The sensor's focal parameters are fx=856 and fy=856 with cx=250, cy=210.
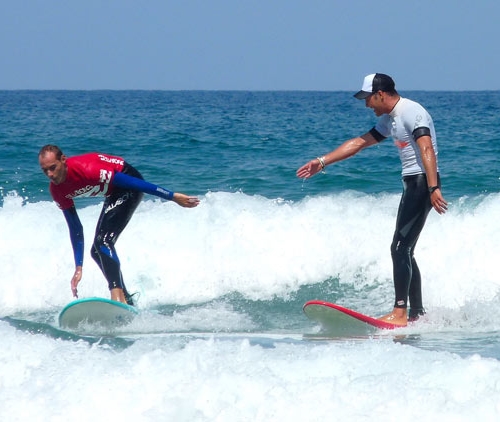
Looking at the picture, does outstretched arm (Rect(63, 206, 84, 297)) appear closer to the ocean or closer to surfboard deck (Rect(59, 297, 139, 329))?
surfboard deck (Rect(59, 297, 139, 329))

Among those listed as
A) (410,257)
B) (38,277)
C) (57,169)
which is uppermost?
(57,169)

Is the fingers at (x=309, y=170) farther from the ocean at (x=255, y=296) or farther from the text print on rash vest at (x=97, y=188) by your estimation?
the text print on rash vest at (x=97, y=188)

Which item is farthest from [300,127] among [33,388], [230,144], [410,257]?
[33,388]

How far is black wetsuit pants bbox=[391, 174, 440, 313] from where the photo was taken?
6254 millimetres

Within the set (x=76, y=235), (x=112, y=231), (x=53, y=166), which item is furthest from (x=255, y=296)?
(x=53, y=166)

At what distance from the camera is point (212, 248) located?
9625mm

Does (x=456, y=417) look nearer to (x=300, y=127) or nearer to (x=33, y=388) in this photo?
(x=33, y=388)

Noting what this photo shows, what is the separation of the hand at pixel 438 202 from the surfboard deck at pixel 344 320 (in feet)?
3.52

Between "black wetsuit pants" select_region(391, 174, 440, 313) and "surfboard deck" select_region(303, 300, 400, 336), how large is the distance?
0.24 m

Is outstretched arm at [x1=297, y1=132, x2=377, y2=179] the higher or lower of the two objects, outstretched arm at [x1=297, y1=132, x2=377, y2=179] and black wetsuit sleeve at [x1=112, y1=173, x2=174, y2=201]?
the higher

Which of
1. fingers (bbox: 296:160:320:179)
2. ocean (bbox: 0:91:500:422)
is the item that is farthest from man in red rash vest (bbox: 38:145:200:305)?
fingers (bbox: 296:160:320:179)

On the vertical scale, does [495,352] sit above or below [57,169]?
below

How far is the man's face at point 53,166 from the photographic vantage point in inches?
251

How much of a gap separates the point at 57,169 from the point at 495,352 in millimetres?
3438
